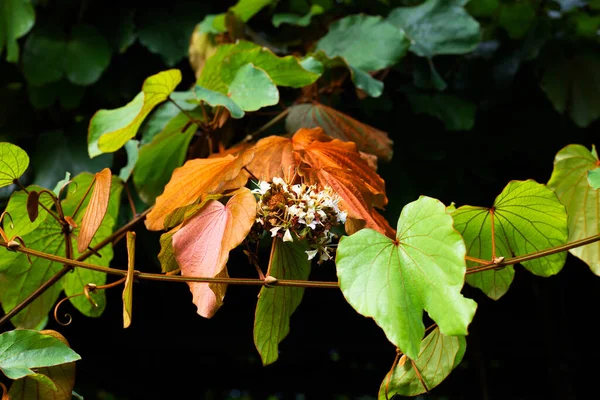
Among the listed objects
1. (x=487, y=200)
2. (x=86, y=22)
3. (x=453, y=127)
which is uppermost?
(x=86, y=22)

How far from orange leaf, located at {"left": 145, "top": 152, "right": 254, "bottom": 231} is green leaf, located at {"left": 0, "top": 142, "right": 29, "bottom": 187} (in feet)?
0.42

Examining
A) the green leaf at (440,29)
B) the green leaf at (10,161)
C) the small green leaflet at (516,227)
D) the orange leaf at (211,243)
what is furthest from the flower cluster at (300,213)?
the green leaf at (440,29)

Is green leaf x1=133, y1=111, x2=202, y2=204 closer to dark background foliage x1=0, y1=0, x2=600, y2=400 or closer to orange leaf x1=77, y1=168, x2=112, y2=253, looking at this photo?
dark background foliage x1=0, y1=0, x2=600, y2=400

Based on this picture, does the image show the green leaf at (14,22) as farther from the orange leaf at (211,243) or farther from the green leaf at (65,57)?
the orange leaf at (211,243)

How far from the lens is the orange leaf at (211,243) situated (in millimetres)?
490

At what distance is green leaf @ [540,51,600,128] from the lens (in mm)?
1150

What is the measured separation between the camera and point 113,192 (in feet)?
2.59

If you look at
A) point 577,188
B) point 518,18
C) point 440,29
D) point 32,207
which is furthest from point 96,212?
point 518,18

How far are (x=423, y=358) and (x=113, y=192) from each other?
453mm

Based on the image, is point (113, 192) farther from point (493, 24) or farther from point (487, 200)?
point (493, 24)

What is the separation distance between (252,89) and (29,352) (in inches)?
14.4

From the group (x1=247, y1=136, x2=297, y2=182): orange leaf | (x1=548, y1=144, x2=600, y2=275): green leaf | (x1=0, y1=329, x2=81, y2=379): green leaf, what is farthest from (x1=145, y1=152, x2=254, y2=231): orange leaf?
(x1=548, y1=144, x2=600, y2=275): green leaf

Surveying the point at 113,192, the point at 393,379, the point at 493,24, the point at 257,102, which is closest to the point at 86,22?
the point at 113,192

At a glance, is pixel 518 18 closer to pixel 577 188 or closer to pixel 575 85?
pixel 575 85
